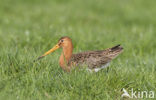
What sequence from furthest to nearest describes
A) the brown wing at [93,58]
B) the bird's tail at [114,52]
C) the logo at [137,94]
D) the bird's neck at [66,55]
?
the bird's tail at [114,52], the brown wing at [93,58], the bird's neck at [66,55], the logo at [137,94]

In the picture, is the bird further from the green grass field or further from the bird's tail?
the green grass field

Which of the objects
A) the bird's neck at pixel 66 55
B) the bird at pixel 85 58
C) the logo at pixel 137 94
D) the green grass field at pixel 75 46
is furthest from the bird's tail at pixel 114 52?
the logo at pixel 137 94

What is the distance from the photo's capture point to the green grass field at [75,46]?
5.80 metres

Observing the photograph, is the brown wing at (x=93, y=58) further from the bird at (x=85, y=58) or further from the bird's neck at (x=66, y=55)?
the bird's neck at (x=66, y=55)

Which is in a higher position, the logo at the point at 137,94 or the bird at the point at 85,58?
the bird at the point at 85,58

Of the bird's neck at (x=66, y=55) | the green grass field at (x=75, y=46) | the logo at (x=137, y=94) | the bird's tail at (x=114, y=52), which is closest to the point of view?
the green grass field at (x=75, y=46)

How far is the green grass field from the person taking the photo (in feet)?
19.0

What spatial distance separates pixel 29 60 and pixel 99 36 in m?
4.23

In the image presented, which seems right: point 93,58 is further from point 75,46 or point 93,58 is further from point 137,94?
point 75,46

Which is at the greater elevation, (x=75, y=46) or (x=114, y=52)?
(x=114, y=52)

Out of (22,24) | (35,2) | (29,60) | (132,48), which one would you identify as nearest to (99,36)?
(132,48)

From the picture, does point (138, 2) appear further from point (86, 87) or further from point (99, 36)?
point (86, 87)

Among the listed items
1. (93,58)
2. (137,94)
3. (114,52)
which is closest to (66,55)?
(93,58)

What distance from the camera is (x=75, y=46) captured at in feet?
30.7
